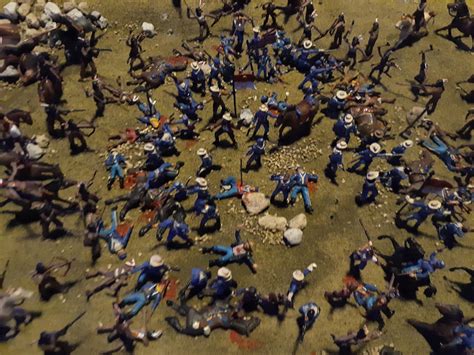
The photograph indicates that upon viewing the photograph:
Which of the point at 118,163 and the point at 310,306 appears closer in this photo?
the point at 310,306

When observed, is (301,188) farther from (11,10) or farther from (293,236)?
(11,10)

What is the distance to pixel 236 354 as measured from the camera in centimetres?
1060

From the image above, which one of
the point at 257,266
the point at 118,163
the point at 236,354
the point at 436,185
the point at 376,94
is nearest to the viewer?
the point at 236,354

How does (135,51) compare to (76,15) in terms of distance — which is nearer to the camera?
(135,51)

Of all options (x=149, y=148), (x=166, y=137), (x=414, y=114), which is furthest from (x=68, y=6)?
(x=414, y=114)

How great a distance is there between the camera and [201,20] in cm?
1778

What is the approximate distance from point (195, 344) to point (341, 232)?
5.14 m

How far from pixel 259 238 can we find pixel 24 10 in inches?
548

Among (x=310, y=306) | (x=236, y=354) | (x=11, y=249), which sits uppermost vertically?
(x=11, y=249)

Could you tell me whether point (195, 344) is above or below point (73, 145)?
below

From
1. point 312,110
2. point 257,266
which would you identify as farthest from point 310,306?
point 312,110

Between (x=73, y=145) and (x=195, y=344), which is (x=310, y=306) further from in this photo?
(x=73, y=145)

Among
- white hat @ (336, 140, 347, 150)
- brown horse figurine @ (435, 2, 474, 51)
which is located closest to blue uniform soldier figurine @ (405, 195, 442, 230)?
white hat @ (336, 140, 347, 150)

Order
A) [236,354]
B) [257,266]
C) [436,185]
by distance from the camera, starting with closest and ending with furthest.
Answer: [236,354]
[257,266]
[436,185]
